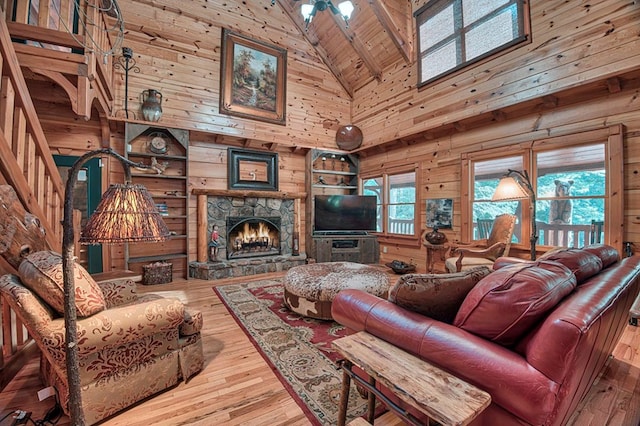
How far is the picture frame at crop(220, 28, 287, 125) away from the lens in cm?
505

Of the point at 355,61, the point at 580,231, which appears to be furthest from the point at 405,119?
the point at 580,231

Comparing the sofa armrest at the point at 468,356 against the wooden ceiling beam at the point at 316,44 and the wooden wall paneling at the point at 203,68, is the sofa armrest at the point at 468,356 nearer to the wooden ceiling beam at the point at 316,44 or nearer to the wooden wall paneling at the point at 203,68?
the wooden wall paneling at the point at 203,68

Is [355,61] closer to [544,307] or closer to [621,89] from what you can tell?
[621,89]

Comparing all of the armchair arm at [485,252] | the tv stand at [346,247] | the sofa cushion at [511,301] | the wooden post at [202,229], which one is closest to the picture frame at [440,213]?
the armchair arm at [485,252]

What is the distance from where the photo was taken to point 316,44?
6.08m

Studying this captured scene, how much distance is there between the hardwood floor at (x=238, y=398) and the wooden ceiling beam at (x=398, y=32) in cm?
513

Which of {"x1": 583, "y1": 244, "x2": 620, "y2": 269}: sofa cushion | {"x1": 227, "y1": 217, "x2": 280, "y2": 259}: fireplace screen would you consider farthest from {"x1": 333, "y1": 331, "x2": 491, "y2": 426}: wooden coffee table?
{"x1": 227, "y1": 217, "x2": 280, "y2": 259}: fireplace screen

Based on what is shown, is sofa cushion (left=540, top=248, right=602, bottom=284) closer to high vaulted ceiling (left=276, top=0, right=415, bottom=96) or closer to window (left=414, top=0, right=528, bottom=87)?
window (left=414, top=0, right=528, bottom=87)

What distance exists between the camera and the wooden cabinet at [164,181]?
13.9 ft

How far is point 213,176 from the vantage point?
493cm

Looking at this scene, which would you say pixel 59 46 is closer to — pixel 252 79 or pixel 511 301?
pixel 252 79

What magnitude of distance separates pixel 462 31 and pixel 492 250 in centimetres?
352

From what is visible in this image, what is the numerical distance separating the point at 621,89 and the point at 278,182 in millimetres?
4927

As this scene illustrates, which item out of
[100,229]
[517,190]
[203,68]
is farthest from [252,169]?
[100,229]
